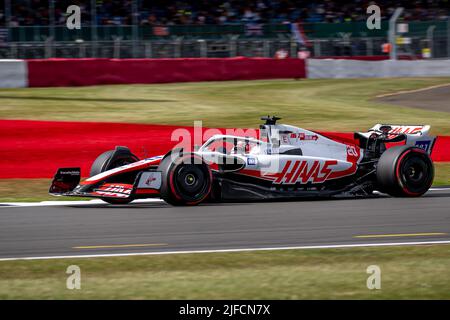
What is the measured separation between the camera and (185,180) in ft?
36.4

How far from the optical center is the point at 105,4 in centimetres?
3244

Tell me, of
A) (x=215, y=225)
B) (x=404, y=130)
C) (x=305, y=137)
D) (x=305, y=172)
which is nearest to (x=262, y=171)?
(x=305, y=172)

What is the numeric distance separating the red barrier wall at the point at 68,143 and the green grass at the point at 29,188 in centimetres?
62

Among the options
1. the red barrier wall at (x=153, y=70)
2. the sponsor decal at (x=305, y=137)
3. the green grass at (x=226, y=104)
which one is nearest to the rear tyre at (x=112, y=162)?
the sponsor decal at (x=305, y=137)

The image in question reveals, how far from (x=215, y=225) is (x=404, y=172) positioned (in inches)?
125

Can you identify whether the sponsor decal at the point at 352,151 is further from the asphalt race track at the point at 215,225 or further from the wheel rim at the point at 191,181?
the wheel rim at the point at 191,181

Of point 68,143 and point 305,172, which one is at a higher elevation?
point 305,172

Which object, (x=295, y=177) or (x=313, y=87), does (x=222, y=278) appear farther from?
(x=313, y=87)

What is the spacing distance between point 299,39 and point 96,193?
22429mm

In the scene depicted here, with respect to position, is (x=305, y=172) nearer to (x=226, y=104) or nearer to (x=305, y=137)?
(x=305, y=137)

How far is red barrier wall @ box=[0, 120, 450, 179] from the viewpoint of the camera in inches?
631

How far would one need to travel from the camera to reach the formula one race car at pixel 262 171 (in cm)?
1112

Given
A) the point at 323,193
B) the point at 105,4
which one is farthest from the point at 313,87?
the point at 323,193

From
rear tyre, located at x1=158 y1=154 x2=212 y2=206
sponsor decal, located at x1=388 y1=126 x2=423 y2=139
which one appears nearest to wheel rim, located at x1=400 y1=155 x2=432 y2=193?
sponsor decal, located at x1=388 y1=126 x2=423 y2=139
